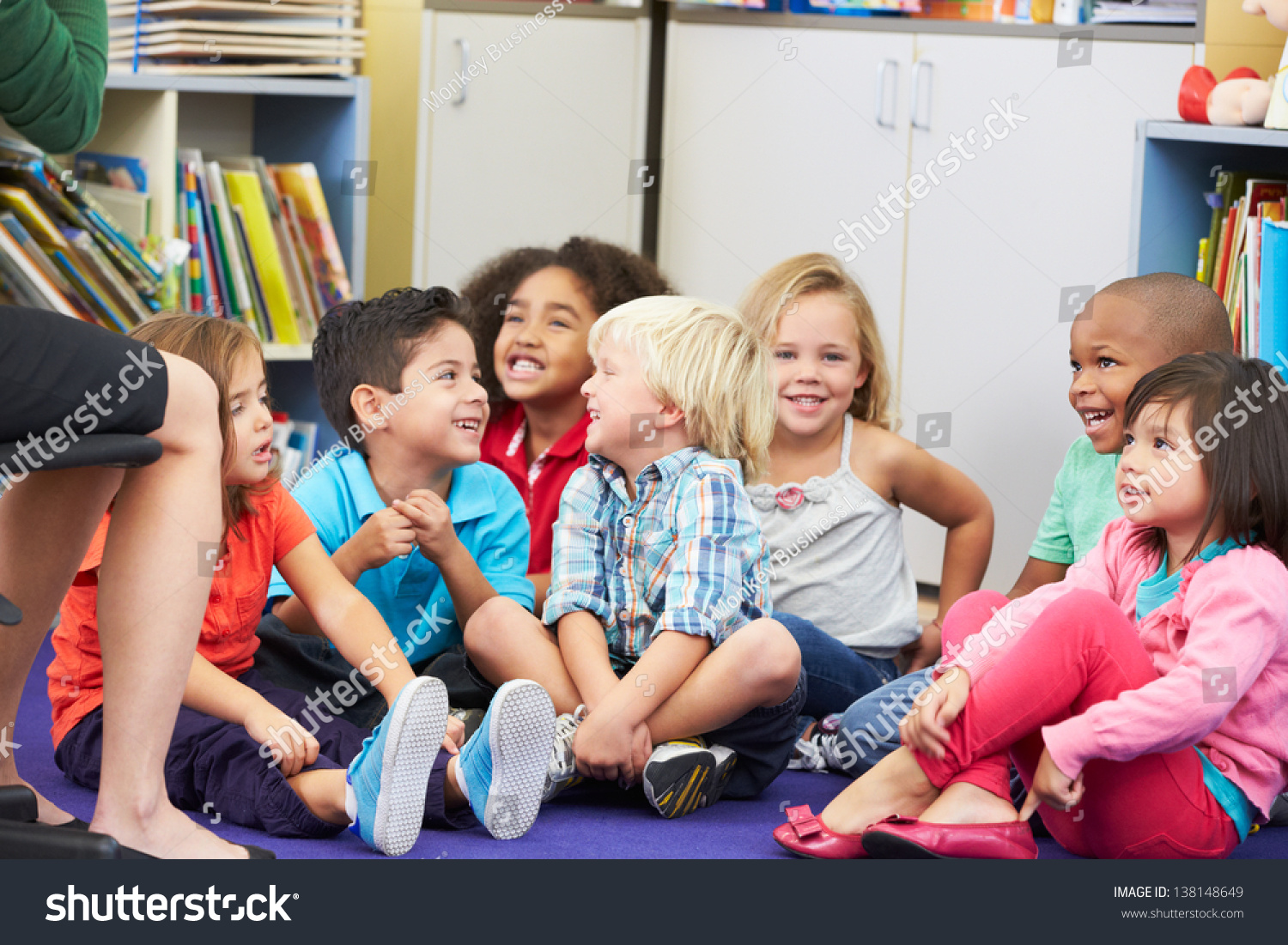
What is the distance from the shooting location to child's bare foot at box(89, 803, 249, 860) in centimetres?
107

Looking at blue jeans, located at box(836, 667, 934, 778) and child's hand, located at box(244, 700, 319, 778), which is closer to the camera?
child's hand, located at box(244, 700, 319, 778)

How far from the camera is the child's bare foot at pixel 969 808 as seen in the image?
1201mm

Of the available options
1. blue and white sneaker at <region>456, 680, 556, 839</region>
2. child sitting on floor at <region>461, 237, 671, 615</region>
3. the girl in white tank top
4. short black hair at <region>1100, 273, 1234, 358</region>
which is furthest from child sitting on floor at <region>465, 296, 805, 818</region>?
short black hair at <region>1100, 273, 1234, 358</region>

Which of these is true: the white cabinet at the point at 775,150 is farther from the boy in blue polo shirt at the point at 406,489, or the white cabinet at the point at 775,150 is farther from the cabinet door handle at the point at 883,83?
the boy in blue polo shirt at the point at 406,489

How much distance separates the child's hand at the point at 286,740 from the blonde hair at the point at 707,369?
522 mm

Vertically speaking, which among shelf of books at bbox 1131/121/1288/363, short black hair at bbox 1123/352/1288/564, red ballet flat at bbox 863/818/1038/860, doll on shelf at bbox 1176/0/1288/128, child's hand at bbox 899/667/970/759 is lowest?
red ballet flat at bbox 863/818/1038/860

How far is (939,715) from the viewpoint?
1.21 m

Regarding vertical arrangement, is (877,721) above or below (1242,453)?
below

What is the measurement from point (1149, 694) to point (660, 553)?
539 mm

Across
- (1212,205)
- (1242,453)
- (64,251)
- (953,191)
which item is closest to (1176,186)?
(1212,205)

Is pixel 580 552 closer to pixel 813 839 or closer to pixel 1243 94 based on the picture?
pixel 813 839

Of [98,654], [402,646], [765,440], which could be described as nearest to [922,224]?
[765,440]

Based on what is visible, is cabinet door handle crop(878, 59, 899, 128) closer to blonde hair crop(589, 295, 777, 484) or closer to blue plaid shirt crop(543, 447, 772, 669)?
blonde hair crop(589, 295, 777, 484)

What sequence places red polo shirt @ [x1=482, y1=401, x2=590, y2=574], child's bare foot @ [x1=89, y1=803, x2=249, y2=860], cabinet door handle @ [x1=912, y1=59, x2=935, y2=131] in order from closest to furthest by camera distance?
child's bare foot @ [x1=89, y1=803, x2=249, y2=860], red polo shirt @ [x1=482, y1=401, x2=590, y2=574], cabinet door handle @ [x1=912, y1=59, x2=935, y2=131]
